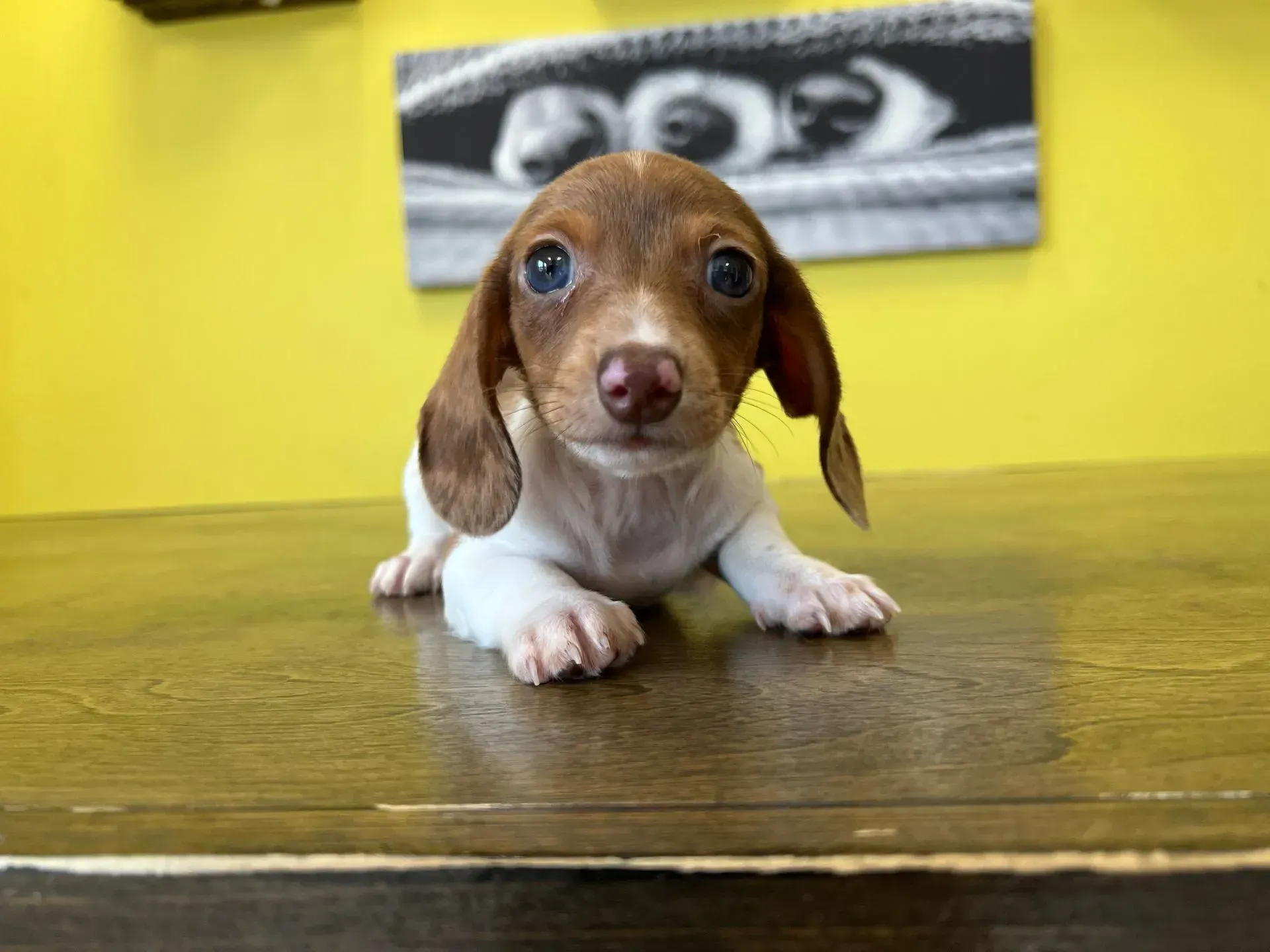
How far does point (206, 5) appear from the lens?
447 centimetres

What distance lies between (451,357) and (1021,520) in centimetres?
172

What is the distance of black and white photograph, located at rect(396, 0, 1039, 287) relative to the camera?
412 cm

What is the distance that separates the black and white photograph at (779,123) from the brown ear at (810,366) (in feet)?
9.10

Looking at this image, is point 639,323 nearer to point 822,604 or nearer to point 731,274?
point 731,274

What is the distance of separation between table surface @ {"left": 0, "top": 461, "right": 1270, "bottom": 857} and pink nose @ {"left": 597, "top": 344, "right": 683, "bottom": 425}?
0.33 metres

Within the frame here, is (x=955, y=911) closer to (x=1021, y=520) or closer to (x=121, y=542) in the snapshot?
(x=1021, y=520)

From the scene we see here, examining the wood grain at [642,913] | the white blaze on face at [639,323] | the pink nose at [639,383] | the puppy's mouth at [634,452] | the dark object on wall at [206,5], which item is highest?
the dark object on wall at [206,5]

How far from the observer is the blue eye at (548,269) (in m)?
1.43

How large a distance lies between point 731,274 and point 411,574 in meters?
1.01

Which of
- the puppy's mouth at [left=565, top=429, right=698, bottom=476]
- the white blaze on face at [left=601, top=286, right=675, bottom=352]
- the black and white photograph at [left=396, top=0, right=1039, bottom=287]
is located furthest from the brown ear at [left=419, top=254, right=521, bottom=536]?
the black and white photograph at [left=396, top=0, right=1039, bottom=287]

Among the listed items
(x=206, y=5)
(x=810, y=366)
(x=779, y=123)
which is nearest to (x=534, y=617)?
(x=810, y=366)

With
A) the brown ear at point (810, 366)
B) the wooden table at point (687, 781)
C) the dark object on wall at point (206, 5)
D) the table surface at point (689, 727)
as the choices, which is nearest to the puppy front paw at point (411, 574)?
the table surface at point (689, 727)

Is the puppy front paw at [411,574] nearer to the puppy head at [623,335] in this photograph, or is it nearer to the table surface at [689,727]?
the table surface at [689,727]

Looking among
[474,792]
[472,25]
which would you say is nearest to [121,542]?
[472,25]
